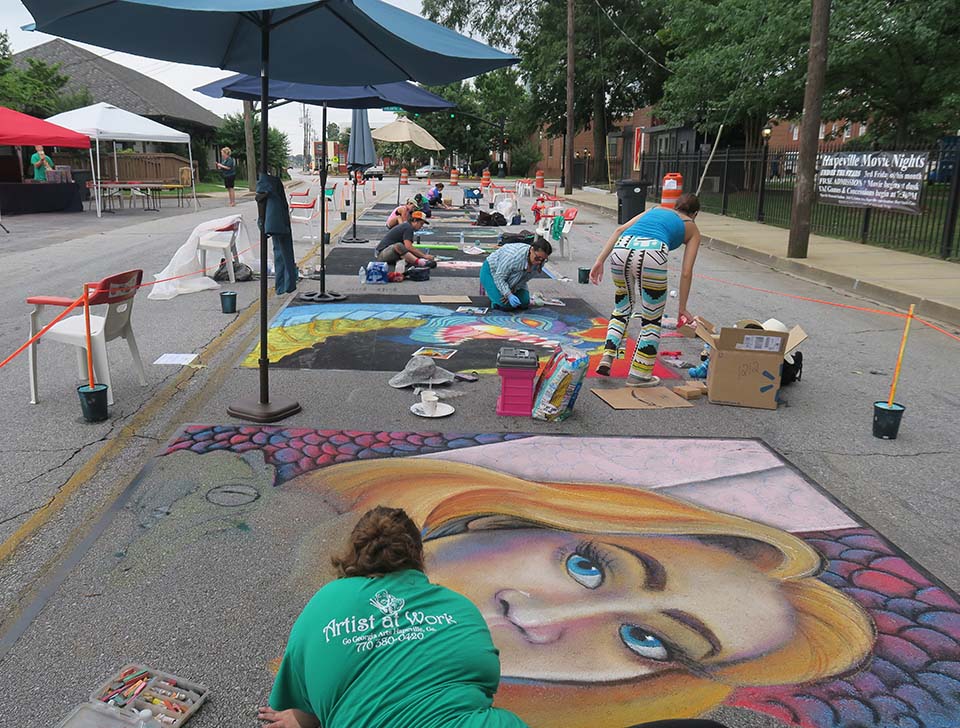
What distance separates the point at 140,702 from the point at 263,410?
3116mm

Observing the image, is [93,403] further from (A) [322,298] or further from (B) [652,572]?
(A) [322,298]

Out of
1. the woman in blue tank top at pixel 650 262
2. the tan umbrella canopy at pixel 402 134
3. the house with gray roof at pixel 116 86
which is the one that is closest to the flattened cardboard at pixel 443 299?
the woman in blue tank top at pixel 650 262

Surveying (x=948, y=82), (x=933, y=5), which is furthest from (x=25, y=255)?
(x=948, y=82)

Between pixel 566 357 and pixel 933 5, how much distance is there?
18245mm

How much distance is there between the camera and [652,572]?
3854 millimetres

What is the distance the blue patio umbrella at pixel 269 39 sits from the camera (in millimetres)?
5059

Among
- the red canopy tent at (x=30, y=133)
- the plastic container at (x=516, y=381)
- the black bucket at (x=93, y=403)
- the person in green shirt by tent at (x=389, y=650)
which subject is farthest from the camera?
the red canopy tent at (x=30, y=133)

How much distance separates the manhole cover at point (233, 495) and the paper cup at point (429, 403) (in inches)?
66.4

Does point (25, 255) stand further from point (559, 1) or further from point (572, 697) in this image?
point (559, 1)

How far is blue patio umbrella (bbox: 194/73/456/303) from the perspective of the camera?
9.45 metres

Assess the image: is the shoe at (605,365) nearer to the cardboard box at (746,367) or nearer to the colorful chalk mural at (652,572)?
the cardboard box at (746,367)

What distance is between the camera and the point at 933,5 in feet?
61.2

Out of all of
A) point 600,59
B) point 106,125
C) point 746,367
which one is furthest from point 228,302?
point 600,59

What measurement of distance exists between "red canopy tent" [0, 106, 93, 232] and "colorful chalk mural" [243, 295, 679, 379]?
13.0 meters
